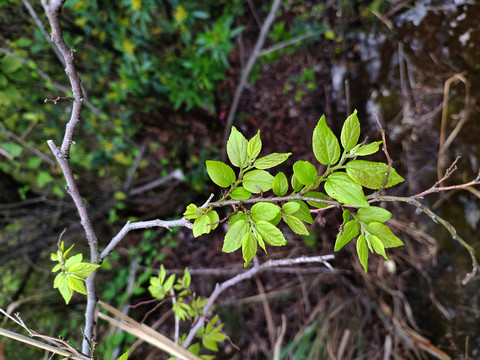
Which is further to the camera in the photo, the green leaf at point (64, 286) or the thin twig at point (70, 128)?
the green leaf at point (64, 286)

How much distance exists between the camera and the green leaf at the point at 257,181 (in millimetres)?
453

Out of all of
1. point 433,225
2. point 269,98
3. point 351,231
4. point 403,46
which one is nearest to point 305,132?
point 269,98

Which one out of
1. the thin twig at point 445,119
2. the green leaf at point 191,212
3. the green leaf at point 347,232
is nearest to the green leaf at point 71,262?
the green leaf at point 191,212

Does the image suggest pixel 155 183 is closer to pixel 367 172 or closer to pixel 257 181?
pixel 257 181

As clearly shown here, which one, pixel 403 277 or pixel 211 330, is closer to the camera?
pixel 211 330

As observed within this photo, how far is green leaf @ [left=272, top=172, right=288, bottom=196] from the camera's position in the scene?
447 mm

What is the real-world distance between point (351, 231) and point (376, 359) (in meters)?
1.45

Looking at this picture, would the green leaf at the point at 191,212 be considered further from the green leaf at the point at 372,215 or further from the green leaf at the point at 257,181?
the green leaf at the point at 372,215

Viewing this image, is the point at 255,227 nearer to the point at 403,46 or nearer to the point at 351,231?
the point at 351,231

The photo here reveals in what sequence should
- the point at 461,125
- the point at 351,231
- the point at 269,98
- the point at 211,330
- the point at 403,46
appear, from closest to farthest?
the point at 351,231, the point at 211,330, the point at 461,125, the point at 403,46, the point at 269,98

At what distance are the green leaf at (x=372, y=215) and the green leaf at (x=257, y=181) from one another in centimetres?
15

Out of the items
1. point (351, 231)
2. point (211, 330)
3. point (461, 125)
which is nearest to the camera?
point (351, 231)

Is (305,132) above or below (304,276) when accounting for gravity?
above

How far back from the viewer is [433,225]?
63.1 inches
